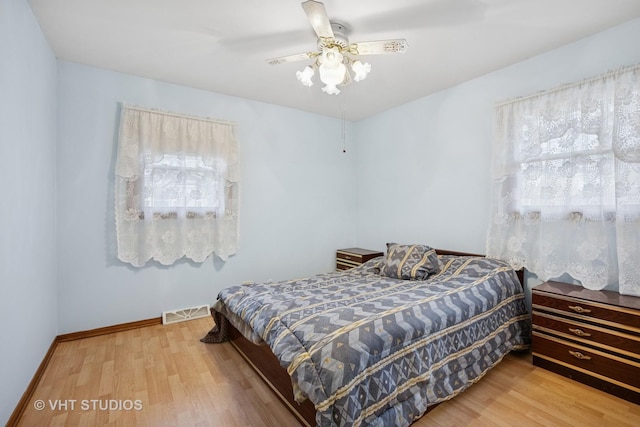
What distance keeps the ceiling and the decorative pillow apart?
5.89 ft

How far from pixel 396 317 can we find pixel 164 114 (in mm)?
2961

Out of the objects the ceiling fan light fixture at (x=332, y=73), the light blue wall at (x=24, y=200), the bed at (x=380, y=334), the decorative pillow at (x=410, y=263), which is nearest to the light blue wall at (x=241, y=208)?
the light blue wall at (x=24, y=200)

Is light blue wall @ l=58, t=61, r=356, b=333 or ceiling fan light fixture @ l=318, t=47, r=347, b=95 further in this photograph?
light blue wall @ l=58, t=61, r=356, b=333

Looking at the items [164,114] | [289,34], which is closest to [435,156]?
[289,34]

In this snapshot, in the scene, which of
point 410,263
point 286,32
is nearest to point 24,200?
point 286,32

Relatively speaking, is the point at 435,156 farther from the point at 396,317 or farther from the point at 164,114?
the point at 164,114

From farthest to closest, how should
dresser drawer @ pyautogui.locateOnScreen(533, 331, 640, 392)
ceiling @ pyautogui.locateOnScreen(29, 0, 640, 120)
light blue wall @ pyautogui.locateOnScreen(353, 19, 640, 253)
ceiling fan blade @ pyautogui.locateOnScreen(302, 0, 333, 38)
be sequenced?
light blue wall @ pyautogui.locateOnScreen(353, 19, 640, 253)
ceiling @ pyautogui.locateOnScreen(29, 0, 640, 120)
dresser drawer @ pyautogui.locateOnScreen(533, 331, 640, 392)
ceiling fan blade @ pyautogui.locateOnScreen(302, 0, 333, 38)

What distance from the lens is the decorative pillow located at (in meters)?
2.69

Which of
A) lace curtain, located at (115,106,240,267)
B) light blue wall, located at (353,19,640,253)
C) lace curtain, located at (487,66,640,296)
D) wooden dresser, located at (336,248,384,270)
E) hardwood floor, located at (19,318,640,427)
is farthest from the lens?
wooden dresser, located at (336,248,384,270)

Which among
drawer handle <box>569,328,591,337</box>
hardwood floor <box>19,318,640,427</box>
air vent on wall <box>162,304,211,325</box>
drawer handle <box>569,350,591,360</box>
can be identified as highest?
drawer handle <box>569,328,591,337</box>

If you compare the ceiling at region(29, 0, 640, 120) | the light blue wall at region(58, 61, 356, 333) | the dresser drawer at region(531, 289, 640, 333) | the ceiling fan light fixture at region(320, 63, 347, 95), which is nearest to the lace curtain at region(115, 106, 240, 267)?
the light blue wall at region(58, 61, 356, 333)

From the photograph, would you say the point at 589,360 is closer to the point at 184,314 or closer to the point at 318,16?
the point at 318,16

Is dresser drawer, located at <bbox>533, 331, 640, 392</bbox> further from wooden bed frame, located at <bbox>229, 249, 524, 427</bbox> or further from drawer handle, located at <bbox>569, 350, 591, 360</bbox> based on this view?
wooden bed frame, located at <bbox>229, 249, 524, 427</bbox>

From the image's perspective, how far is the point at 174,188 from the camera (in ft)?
9.91
